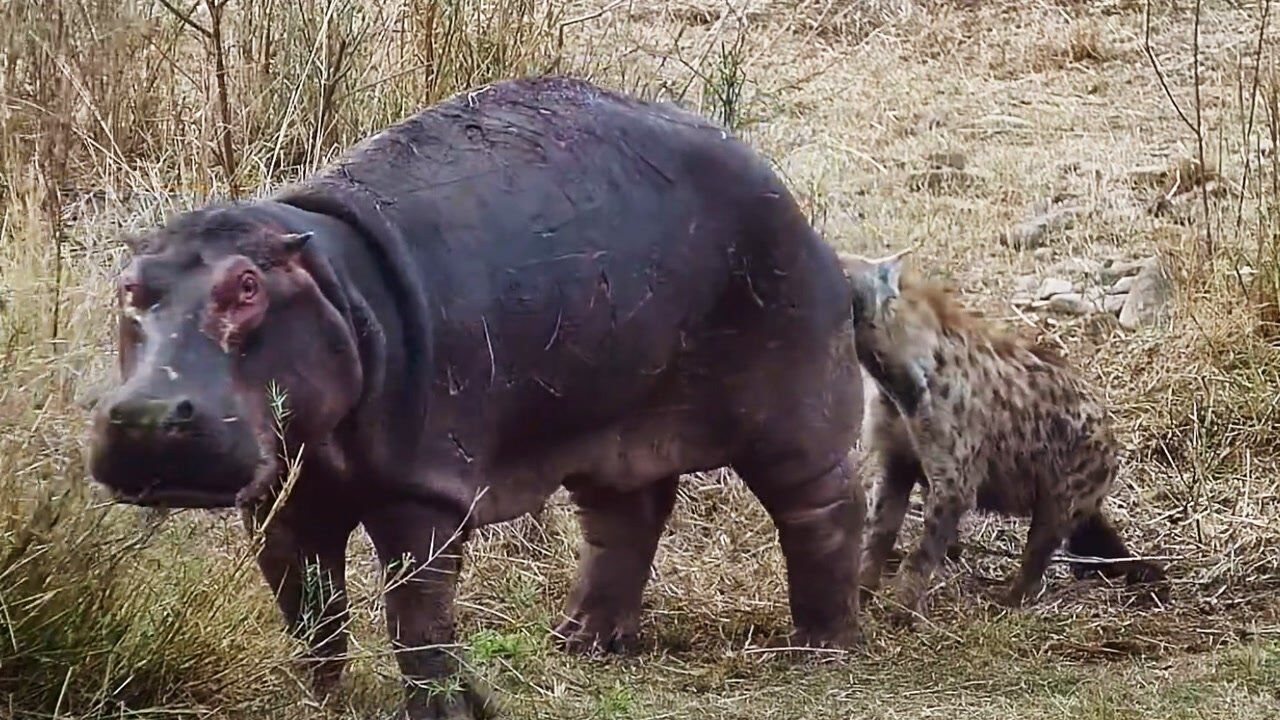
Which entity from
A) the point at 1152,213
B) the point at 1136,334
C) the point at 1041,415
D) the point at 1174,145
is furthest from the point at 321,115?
the point at 1174,145

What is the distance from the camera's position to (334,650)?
3.97 meters

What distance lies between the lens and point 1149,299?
7.45 metres

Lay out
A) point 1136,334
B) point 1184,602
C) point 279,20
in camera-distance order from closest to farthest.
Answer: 1. point 1184,602
2. point 279,20
3. point 1136,334

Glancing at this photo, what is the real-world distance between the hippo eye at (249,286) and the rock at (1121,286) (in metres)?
4.94

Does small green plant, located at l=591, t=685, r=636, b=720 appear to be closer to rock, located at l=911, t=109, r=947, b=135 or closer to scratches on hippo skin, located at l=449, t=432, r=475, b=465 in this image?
scratches on hippo skin, located at l=449, t=432, r=475, b=465

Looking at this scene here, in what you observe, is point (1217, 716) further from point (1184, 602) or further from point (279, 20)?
point (279, 20)

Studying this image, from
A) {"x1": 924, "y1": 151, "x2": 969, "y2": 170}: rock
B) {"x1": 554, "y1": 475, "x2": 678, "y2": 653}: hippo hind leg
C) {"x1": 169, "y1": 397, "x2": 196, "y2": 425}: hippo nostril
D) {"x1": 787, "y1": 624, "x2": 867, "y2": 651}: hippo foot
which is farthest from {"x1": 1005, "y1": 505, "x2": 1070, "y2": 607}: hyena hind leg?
{"x1": 924, "y1": 151, "x2": 969, "y2": 170}: rock

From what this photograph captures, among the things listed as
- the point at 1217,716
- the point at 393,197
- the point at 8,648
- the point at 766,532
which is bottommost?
the point at 766,532

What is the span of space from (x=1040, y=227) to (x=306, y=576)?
523 centimetres

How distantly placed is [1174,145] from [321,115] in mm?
4527

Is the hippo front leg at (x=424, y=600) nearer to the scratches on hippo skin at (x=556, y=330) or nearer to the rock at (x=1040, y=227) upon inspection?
the scratches on hippo skin at (x=556, y=330)

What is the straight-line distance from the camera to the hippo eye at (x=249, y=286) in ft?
11.0

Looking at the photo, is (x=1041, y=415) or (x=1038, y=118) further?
(x=1038, y=118)

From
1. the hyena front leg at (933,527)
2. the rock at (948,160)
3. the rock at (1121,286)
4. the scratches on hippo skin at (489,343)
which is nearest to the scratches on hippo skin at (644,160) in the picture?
the scratches on hippo skin at (489,343)
